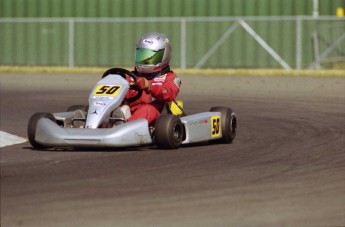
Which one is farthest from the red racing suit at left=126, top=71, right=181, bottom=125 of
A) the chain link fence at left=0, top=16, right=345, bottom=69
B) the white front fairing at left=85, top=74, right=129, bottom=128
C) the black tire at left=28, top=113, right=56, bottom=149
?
the chain link fence at left=0, top=16, right=345, bottom=69

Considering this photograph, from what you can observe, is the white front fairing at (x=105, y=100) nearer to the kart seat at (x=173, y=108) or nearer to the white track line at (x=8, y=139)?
the kart seat at (x=173, y=108)

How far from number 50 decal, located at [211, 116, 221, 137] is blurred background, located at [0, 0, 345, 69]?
1562 cm

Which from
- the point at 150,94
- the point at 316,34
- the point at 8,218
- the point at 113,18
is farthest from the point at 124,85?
the point at 113,18

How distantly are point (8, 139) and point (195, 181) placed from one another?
3678mm

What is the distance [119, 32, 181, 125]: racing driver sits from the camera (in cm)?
1139

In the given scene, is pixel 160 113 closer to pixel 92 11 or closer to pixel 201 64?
pixel 201 64

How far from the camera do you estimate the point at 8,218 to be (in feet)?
23.6

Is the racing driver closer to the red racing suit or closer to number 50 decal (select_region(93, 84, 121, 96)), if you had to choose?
the red racing suit

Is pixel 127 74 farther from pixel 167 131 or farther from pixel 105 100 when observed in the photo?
pixel 167 131

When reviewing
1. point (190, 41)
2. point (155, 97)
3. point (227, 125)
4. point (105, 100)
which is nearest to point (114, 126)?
point (105, 100)

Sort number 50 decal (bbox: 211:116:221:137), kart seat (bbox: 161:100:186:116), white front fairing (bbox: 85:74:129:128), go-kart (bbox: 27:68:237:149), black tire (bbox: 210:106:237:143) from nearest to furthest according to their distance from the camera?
1. go-kart (bbox: 27:68:237:149)
2. white front fairing (bbox: 85:74:129:128)
3. kart seat (bbox: 161:100:186:116)
4. number 50 decal (bbox: 211:116:221:137)
5. black tire (bbox: 210:106:237:143)

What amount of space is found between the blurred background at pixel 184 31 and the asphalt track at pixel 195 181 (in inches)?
493

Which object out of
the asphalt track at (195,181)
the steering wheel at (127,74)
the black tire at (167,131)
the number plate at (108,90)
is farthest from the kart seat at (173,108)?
the number plate at (108,90)

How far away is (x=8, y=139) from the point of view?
12.1m
